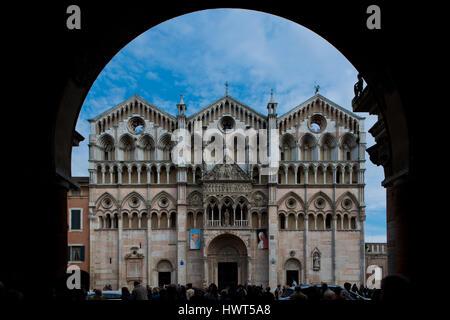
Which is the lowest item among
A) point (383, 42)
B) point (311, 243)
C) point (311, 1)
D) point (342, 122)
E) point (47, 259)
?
point (311, 243)

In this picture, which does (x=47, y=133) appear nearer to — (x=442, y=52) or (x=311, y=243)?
(x=442, y=52)

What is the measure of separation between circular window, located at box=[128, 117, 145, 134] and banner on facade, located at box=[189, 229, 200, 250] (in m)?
10.00

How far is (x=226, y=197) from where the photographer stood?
135ft

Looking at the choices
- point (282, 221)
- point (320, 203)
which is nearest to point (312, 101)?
point (320, 203)

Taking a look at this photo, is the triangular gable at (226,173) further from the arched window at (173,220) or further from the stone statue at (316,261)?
the stone statue at (316,261)

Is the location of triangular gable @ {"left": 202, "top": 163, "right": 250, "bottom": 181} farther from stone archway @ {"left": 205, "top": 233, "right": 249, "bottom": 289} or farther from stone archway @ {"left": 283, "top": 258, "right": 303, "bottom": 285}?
stone archway @ {"left": 283, "top": 258, "right": 303, "bottom": 285}

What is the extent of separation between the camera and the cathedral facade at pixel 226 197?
4097 centimetres

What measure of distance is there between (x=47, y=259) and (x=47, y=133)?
83.4 inches

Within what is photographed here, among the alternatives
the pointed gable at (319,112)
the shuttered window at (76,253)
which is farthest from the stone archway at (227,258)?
the pointed gable at (319,112)

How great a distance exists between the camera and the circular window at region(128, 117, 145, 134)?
4328 centimetres

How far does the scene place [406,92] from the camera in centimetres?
780

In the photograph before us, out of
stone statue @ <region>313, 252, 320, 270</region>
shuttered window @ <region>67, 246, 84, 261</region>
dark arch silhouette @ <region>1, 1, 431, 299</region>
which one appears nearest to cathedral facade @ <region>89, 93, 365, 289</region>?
stone statue @ <region>313, 252, 320, 270</region>

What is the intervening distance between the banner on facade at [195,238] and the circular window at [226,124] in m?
9.30

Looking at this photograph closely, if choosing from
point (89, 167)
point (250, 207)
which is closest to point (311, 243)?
point (250, 207)
